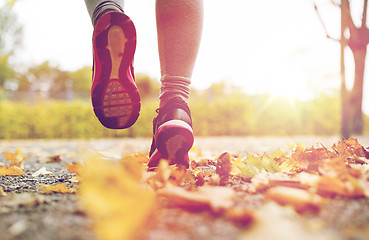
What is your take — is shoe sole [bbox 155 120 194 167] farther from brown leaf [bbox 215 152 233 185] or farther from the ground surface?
the ground surface

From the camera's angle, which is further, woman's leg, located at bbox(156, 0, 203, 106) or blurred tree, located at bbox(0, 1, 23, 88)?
blurred tree, located at bbox(0, 1, 23, 88)

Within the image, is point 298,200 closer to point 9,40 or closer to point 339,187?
point 339,187

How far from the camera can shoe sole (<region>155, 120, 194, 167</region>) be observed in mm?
1094

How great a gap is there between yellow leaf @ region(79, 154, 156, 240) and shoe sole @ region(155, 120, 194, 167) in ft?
1.81

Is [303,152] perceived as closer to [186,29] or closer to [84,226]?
[186,29]

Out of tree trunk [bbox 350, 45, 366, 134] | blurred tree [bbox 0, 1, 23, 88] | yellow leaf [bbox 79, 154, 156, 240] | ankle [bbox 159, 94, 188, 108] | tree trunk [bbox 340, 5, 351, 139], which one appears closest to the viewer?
yellow leaf [bbox 79, 154, 156, 240]

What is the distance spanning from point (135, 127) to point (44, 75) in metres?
29.3

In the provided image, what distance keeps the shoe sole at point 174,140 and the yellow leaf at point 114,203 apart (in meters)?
0.55

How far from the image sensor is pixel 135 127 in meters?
9.70

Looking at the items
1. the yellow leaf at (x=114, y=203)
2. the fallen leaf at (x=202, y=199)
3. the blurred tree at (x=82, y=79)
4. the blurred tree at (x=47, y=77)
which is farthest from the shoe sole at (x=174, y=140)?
the blurred tree at (x=47, y=77)

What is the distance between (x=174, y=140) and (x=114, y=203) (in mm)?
600

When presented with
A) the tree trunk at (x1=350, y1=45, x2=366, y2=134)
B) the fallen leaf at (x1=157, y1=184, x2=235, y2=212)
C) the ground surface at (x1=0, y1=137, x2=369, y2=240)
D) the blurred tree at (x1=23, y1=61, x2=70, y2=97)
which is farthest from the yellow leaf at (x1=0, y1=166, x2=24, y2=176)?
the blurred tree at (x1=23, y1=61, x2=70, y2=97)

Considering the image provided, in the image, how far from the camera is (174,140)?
1.10 meters

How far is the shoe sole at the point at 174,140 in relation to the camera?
1094mm
